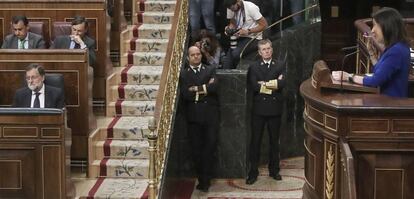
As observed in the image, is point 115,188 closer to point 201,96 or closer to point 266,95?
point 201,96

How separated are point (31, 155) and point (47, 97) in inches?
25.6

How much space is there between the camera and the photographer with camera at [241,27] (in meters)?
9.47

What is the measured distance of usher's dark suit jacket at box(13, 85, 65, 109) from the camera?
24.5ft

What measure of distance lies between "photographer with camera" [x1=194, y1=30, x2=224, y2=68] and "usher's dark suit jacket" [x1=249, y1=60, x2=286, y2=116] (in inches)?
18.3

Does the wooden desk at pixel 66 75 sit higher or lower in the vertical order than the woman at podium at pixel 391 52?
lower

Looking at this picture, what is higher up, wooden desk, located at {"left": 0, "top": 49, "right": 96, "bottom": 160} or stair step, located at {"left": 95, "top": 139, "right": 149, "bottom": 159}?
wooden desk, located at {"left": 0, "top": 49, "right": 96, "bottom": 160}

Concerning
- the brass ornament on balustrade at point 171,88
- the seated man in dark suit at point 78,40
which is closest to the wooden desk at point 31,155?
the brass ornament on balustrade at point 171,88

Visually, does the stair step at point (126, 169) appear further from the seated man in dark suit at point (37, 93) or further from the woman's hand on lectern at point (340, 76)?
the woman's hand on lectern at point (340, 76)

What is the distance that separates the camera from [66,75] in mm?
7914

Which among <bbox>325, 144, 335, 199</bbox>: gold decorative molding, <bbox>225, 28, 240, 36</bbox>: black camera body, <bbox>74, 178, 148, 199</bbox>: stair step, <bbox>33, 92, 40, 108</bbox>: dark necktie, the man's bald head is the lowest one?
<bbox>74, 178, 148, 199</bbox>: stair step

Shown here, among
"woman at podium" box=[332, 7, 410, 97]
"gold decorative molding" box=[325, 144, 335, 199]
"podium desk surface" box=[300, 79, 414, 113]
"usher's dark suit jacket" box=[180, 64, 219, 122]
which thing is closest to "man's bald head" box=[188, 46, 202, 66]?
"usher's dark suit jacket" box=[180, 64, 219, 122]

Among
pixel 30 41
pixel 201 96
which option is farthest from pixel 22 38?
pixel 201 96

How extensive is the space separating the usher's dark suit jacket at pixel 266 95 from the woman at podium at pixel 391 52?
131 inches

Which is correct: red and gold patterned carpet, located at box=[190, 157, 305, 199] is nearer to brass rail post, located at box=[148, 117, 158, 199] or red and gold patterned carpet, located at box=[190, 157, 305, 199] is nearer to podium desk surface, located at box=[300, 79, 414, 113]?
brass rail post, located at box=[148, 117, 158, 199]
